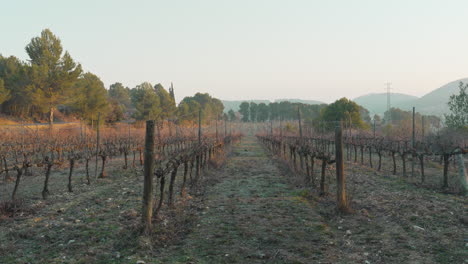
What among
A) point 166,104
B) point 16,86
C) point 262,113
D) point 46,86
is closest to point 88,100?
point 46,86

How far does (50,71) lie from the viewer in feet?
Answer: 123

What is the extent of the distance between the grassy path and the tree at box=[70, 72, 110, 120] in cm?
3536

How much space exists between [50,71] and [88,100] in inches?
221

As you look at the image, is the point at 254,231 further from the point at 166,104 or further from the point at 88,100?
the point at 166,104

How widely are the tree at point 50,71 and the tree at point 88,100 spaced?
1.65m

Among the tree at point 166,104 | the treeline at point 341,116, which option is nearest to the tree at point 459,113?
the treeline at point 341,116

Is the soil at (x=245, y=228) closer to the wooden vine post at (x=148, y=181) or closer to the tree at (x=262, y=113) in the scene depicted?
the wooden vine post at (x=148, y=181)

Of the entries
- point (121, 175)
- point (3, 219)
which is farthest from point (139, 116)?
point (3, 219)

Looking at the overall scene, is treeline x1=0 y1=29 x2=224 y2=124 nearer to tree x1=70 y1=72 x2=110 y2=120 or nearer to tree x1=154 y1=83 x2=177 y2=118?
tree x1=70 y1=72 x2=110 y2=120

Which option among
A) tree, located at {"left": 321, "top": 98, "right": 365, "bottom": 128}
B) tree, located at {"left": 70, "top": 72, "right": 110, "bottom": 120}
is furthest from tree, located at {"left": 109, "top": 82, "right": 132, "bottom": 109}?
tree, located at {"left": 321, "top": 98, "right": 365, "bottom": 128}

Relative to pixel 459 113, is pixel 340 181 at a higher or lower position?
lower

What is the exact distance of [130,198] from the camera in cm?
906

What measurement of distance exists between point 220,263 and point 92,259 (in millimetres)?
1967

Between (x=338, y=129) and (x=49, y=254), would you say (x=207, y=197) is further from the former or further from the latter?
(x=49, y=254)
